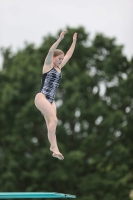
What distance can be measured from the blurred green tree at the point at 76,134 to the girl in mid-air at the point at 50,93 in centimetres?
2277

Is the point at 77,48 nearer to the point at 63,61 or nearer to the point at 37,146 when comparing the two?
the point at 37,146

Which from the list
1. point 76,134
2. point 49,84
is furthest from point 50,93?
point 76,134

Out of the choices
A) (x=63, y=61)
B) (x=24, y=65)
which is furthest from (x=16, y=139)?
(x=63, y=61)

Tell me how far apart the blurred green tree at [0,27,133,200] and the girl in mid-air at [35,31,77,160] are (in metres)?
22.8

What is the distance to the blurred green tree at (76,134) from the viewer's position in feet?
109

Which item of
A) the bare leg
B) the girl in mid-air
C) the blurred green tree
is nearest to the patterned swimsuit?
the girl in mid-air

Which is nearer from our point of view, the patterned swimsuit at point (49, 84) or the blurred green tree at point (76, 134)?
the patterned swimsuit at point (49, 84)

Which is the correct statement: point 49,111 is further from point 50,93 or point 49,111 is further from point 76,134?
point 76,134

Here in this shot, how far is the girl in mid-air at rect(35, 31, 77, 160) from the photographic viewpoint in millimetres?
9656

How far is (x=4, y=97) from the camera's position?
3378cm

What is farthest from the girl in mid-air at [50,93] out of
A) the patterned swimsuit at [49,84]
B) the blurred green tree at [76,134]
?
the blurred green tree at [76,134]

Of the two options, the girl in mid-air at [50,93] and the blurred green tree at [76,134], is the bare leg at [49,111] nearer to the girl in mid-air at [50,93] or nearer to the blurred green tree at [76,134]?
the girl in mid-air at [50,93]

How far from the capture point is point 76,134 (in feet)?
112

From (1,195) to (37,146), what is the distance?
25.0 meters
